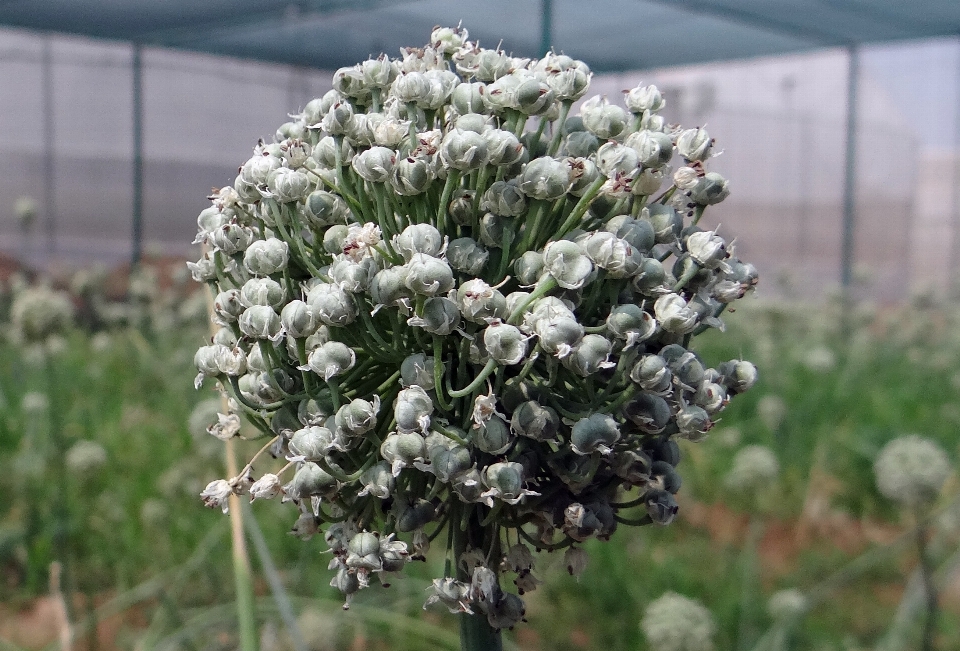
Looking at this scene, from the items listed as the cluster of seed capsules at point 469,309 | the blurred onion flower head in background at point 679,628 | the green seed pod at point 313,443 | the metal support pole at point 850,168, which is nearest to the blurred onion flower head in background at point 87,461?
the blurred onion flower head in background at point 679,628

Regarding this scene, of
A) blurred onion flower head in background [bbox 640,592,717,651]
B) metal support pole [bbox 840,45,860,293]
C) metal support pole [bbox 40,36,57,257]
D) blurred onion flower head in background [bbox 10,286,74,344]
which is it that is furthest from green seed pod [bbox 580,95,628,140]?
metal support pole [bbox 40,36,57,257]

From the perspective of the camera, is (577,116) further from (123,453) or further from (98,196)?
(98,196)

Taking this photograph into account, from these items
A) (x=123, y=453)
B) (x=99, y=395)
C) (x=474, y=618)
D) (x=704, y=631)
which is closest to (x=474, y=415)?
(x=474, y=618)

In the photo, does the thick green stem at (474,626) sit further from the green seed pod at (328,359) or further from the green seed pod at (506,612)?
the green seed pod at (328,359)

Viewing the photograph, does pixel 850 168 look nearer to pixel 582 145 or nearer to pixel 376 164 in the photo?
pixel 582 145

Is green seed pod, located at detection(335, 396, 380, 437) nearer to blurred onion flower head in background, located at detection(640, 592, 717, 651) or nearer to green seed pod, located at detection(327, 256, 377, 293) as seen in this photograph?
green seed pod, located at detection(327, 256, 377, 293)

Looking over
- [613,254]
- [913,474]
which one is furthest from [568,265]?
[913,474]

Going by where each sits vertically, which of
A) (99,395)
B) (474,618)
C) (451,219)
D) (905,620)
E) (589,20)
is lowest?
(99,395)
